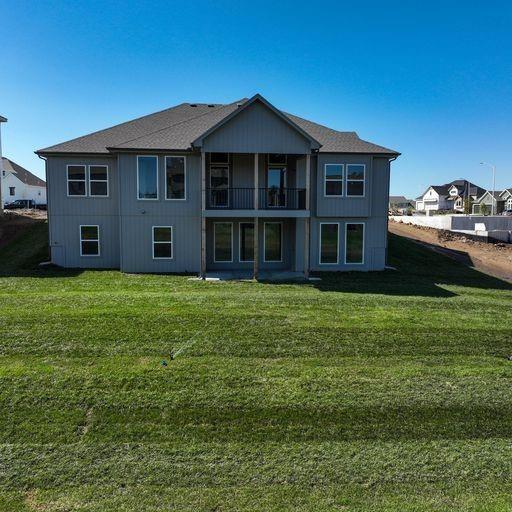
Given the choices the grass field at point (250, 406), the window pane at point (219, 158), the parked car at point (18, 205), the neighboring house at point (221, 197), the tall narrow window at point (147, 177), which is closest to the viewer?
the grass field at point (250, 406)

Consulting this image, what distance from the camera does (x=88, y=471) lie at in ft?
18.0

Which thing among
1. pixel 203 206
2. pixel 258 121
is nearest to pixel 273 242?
pixel 203 206

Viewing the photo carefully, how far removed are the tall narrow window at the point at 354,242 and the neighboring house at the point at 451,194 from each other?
8276cm

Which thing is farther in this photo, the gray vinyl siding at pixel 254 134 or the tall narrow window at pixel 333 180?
the tall narrow window at pixel 333 180

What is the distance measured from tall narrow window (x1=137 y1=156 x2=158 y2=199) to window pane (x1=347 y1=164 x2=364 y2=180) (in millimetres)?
7893

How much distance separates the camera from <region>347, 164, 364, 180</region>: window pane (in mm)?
18797

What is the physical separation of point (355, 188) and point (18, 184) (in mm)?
48785

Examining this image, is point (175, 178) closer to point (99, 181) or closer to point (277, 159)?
point (99, 181)

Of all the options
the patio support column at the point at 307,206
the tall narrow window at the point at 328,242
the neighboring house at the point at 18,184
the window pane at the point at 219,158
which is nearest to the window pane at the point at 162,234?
the window pane at the point at 219,158

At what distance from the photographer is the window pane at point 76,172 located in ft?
60.7

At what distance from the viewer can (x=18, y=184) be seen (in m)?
54.5

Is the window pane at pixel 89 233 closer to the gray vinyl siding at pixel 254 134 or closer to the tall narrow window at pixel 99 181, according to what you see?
the tall narrow window at pixel 99 181

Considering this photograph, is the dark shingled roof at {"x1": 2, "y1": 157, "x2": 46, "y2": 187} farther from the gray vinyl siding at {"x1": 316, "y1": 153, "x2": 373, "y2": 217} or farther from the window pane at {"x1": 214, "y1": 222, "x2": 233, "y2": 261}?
the gray vinyl siding at {"x1": 316, "y1": 153, "x2": 373, "y2": 217}

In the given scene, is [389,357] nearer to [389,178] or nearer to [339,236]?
[339,236]
